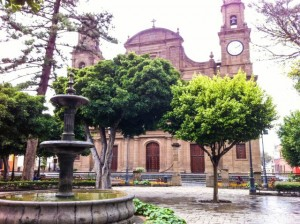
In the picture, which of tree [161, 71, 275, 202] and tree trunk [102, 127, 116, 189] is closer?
tree [161, 71, 275, 202]

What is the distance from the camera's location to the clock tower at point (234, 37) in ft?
97.7

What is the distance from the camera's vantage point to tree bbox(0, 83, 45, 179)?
12.3 meters

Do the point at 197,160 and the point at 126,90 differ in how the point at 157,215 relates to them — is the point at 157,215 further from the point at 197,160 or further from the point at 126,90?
the point at 197,160

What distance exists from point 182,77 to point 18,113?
20799mm

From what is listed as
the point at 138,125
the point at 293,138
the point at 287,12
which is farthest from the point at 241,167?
the point at 287,12

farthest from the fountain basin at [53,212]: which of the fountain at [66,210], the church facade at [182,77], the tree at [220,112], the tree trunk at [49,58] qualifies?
the church facade at [182,77]

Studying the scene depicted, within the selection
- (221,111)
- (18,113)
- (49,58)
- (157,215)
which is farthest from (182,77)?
(157,215)

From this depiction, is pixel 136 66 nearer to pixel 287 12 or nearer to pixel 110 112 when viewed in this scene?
pixel 110 112

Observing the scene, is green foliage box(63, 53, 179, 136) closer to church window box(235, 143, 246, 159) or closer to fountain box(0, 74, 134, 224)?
fountain box(0, 74, 134, 224)

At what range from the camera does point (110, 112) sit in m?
13.9

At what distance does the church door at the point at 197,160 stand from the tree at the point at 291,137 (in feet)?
26.0

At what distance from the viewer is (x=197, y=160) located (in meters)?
30.1

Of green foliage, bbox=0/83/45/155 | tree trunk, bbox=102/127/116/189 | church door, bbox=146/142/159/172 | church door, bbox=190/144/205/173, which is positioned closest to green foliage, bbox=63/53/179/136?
tree trunk, bbox=102/127/116/189

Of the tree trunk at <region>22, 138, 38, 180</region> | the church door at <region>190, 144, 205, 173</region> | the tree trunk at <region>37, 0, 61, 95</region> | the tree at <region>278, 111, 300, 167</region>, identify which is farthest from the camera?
the church door at <region>190, 144, 205, 173</region>
